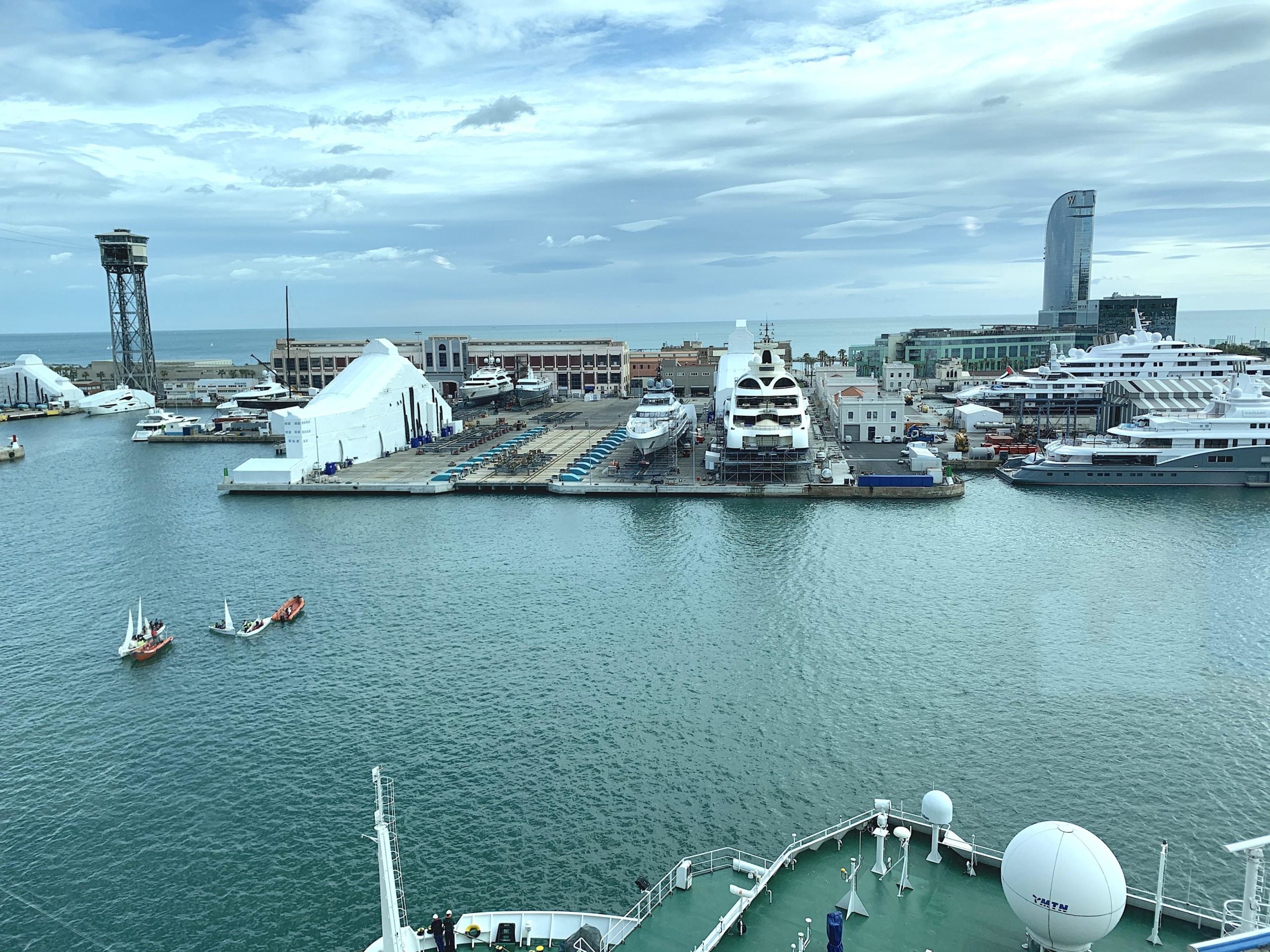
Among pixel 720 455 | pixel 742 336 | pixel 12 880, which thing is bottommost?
pixel 12 880

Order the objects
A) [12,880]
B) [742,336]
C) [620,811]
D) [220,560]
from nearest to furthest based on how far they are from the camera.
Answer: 1. [12,880]
2. [620,811]
3. [220,560]
4. [742,336]

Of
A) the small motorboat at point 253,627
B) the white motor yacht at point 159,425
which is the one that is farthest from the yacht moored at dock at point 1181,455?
the white motor yacht at point 159,425

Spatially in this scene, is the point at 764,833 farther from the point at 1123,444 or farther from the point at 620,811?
the point at 1123,444

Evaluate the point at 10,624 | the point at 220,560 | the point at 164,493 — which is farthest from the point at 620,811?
the point at 164,493

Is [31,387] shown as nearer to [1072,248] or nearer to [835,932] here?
[835,932]

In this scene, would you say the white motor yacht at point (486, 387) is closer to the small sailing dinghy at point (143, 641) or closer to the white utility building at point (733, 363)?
the white utility building at point (733, 363)

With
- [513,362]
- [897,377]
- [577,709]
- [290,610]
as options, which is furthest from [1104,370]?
[290,610]
